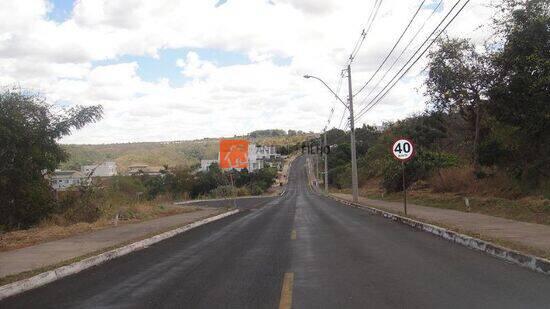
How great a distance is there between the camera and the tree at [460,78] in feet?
88.5

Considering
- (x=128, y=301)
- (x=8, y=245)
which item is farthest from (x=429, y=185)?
(x=128, y=301)

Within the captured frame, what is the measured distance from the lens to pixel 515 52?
754 inches

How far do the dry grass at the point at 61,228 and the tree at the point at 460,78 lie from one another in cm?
1585

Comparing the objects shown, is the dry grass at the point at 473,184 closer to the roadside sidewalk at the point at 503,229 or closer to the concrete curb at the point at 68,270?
the roadside sidewalk at the point at 503,229

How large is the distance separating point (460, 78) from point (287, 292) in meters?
23.0

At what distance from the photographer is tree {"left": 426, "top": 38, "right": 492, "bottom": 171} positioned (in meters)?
27.0

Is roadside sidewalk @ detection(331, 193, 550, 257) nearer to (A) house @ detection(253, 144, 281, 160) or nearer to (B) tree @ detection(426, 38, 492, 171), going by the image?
(B) tree @ detection(426, 38, 492, 171)

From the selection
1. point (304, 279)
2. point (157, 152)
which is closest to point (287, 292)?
point (304, 279)

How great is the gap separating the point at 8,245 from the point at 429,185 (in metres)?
26.9

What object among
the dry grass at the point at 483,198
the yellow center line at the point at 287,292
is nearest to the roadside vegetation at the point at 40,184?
the yellow center line at the point at 287,292

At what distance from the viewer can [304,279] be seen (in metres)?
8.38

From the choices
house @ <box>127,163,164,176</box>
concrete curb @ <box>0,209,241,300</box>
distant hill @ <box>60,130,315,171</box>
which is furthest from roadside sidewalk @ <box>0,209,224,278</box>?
distant hill @ <box>60,130,315,171</box>

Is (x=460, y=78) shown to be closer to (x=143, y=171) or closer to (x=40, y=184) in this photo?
(x=40, y=184)

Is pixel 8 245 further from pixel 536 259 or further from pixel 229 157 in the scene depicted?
pixel 229 157
